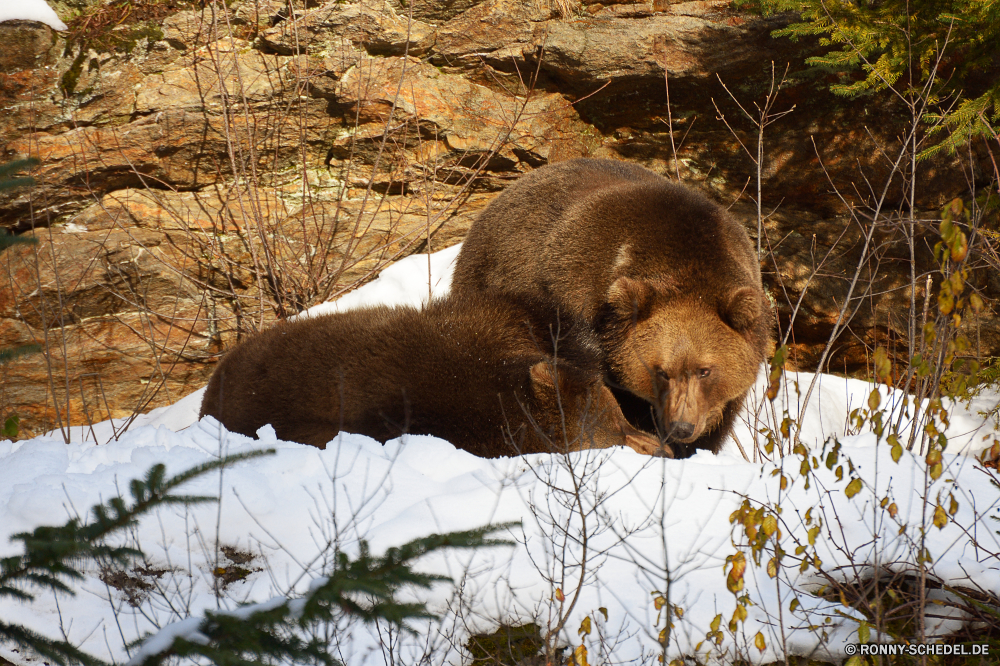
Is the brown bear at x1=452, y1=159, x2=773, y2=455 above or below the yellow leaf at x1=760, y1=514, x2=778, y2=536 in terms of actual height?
above

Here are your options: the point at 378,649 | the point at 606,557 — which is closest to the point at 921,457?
the point at 606,557

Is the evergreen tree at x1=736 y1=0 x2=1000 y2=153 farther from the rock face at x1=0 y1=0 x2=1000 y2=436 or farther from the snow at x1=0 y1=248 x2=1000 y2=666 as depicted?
the snow at x1=0 y1=248 x2=1000 y2=666

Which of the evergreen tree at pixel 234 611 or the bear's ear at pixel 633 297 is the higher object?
the bear's ear at pixel 633 297

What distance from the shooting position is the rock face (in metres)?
8.02

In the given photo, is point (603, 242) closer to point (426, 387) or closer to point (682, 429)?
point (682, 429)

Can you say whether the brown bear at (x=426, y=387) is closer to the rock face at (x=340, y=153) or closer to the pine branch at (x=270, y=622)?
the pine branch at (x=270, y=622)

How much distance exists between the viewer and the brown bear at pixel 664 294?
5340mm

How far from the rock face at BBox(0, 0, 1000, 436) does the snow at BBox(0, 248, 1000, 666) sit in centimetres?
403

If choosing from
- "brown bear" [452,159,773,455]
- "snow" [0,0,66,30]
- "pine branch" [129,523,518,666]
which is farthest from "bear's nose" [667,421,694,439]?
"snow" [0,0,66,30]

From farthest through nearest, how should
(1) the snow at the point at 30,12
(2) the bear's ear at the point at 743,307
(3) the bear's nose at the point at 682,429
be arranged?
1. (1) the snow at the point at 30,12
2. (2) the bear's ear at the point at 743,307
3. (3) the bear's nose at the point at 682,429

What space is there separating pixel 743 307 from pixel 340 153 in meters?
5.32

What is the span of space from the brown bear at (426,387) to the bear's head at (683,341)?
26.0 inches

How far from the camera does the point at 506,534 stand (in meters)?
3.34

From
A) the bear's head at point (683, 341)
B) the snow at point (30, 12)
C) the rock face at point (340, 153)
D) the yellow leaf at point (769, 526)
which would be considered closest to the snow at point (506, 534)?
the yellow leaf at point (769, 526)
